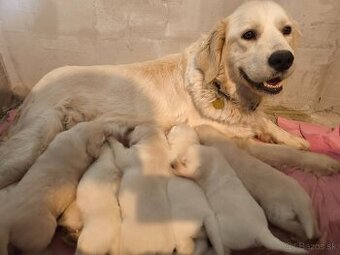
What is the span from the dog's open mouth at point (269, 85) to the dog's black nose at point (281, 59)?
0.45ft

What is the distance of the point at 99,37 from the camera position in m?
3.21

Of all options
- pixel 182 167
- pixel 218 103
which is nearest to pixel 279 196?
pixel 182 167

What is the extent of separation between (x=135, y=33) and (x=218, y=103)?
1.19m

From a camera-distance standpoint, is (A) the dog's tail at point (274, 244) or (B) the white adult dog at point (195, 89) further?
(B) the white adult dog at point (195, 89)

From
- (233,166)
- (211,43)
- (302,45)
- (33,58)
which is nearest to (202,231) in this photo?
(233,166)

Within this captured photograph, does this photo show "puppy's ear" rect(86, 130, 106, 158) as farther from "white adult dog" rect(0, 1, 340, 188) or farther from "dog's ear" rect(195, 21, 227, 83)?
"dog's ear" rect(195, 21, 227, 83)

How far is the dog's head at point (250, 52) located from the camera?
2.05 m

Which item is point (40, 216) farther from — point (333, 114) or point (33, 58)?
point (333, 114)

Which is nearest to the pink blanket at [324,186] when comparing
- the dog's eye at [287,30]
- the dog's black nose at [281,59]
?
the dog's black nose at [281,59]

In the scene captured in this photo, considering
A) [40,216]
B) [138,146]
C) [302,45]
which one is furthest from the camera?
[302,45]

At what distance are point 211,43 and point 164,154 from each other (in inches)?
30.5

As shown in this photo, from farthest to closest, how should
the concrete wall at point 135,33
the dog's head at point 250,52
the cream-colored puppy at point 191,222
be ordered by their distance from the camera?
the concrete wall at point 135,33, the dog's head at point 250,52, the cream-colored puppy at point 191,222

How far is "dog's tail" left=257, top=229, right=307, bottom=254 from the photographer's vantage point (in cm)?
147

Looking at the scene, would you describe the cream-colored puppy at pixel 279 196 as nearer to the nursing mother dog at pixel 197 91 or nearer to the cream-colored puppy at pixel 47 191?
the nursing mother dog at pixel 197 91
